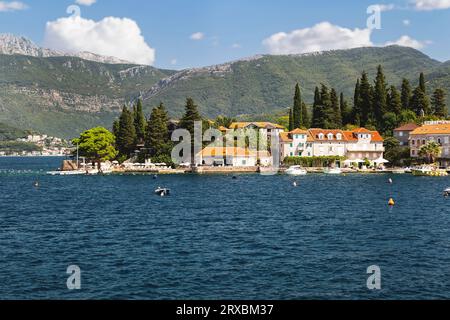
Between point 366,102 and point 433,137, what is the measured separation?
2326 cm

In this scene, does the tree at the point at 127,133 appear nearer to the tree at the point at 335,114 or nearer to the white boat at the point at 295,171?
the white boat at the point at 295,171

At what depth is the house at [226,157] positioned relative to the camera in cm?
13262

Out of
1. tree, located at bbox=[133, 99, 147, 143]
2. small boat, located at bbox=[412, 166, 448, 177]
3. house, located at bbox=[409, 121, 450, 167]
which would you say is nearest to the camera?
small boat, located at bbox=[412, 166, 448, 177]

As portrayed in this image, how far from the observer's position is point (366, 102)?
144 m

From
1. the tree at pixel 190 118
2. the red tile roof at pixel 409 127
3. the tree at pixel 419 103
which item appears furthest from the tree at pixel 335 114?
the tree at pixel 190 118

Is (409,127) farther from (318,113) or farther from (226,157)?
(226,157)

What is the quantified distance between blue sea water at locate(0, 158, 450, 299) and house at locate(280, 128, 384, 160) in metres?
61.5

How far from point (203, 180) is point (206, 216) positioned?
175ft

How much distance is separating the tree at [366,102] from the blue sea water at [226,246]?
242 ft

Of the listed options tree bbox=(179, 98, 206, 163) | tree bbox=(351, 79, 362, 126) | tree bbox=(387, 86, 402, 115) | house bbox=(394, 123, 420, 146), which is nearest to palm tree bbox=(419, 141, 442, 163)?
house bbox=(394, 123, 420, 146)

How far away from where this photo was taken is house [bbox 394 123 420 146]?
134750 millimetres

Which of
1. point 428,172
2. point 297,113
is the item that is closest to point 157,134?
point 297,113

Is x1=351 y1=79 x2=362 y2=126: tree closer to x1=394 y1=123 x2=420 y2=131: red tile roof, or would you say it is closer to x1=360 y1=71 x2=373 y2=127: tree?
x1=360 y1=71 x2=373 y2=127: tree

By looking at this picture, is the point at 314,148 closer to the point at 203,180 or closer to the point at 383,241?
the point at 203,180
